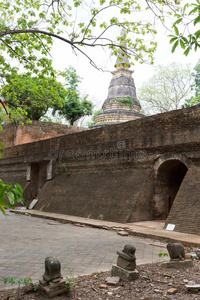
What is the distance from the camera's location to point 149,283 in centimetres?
334

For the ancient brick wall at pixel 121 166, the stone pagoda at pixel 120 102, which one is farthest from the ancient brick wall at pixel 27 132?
the ancient brick wall at pixel 121 166

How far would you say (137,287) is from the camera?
10.5 feet

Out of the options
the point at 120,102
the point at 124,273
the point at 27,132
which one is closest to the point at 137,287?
the point at 124,273

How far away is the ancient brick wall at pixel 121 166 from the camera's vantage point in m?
7.89

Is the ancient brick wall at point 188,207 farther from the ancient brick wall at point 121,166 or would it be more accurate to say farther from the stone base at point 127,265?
the stone base at point 127,265

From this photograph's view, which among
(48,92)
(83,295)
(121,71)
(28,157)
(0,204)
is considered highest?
(121,71)

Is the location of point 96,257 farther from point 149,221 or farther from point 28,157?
point 28,157

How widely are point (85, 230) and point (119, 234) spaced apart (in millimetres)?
1098

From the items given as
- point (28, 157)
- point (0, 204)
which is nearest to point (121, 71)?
point (28, 157)

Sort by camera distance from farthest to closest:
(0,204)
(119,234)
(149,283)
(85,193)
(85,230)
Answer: (85,193) < (85,230) < (119,234) < (149,283) < (0,204)

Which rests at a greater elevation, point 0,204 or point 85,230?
point 0,204

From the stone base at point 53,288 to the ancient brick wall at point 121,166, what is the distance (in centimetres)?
412

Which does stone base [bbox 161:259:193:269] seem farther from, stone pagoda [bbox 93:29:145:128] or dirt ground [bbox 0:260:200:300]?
stone pagoda [bbox 93:29:145:128]

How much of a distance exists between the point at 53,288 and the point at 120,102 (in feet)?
72.1
